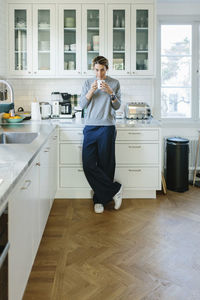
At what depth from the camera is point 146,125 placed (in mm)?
3785

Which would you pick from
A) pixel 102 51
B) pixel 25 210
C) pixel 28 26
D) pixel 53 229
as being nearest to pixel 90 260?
pixel 53 229

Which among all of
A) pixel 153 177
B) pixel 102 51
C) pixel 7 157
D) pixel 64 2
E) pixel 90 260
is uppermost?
pixel 64 2

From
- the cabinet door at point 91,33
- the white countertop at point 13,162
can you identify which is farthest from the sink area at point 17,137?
the cabinet door at point 91,33

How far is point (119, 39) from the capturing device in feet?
13.6

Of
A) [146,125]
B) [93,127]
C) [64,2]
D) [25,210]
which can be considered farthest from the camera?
[64,2]

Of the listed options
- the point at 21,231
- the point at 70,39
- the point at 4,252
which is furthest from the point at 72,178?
the point at 4,252

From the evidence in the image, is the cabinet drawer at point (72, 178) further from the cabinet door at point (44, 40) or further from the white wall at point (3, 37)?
the white wall at point (3, 37)

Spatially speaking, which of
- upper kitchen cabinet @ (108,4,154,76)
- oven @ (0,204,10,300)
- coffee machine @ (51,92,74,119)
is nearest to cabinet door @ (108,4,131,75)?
upper kitchen cabinet @ (108,4,154,76)

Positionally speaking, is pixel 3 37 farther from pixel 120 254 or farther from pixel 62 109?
pixel 120 254

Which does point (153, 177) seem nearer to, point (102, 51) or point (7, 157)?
point (102, 51)

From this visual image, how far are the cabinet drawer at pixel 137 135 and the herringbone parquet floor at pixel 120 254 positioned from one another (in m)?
0.75

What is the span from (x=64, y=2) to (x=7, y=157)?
296 centimetres

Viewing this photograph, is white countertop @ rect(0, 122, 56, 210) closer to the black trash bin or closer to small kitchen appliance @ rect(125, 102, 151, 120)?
small kitchen appliance @ rect(125, 102, 151, 120)

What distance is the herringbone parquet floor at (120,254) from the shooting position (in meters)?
2.07
